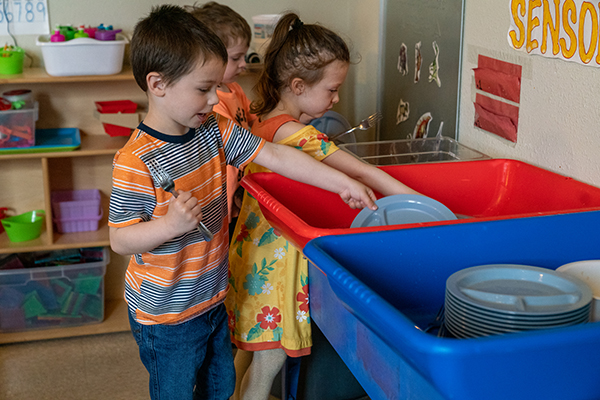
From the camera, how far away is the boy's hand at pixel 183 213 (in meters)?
0.92

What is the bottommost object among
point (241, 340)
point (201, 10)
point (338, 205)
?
point (241, 340)

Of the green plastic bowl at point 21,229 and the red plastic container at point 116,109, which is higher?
the red plastic container at point 116,109

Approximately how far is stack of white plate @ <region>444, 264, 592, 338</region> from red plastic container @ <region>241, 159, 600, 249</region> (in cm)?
29

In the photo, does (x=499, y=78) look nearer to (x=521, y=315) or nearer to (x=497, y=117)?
(x=497, y=117)

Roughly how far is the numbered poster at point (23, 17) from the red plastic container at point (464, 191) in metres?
1.48

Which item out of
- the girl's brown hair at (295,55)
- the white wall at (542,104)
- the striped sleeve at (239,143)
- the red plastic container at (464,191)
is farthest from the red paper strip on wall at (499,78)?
the striped sleeve at (239,143)

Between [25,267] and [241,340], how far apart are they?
135 cm

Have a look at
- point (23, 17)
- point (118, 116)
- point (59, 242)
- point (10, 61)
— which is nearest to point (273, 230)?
point (118, 116)

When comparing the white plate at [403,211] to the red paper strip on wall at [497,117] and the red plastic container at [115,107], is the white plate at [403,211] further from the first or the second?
the red plastic container at [115,107]

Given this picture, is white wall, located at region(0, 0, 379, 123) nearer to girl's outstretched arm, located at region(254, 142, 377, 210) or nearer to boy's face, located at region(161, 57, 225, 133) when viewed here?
girl's outstretched arm, located at region(254, 142, 377, 210)

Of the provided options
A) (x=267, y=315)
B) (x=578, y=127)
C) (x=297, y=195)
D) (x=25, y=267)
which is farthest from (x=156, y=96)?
(x=25, y=267)

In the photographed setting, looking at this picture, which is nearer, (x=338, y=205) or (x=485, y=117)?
(x=338, y=205)

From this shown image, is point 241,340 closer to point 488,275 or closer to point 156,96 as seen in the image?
point 156,96

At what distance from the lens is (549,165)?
1.18 m
